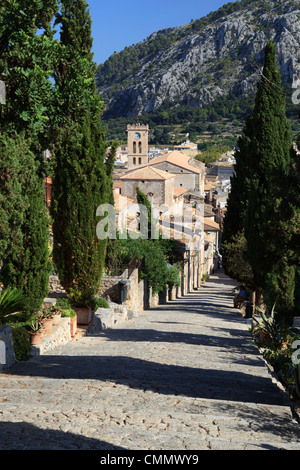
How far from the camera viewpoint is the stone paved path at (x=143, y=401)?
15.5ft

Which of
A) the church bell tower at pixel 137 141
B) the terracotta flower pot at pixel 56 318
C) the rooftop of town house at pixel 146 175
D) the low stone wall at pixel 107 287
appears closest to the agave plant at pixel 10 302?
the terracotta flower pot at pixel 56 318

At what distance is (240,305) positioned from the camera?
995 inches

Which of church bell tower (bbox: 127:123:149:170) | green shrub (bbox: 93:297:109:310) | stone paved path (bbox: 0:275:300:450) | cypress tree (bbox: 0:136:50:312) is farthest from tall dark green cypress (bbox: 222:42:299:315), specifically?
church bell tower (bbox: 127:123:149:170)

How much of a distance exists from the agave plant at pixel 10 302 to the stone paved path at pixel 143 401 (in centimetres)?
105

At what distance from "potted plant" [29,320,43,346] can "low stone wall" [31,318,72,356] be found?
115 millimetres

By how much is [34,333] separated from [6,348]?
1459 millimetres

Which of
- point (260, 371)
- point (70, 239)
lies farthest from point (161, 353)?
point (70, 239)

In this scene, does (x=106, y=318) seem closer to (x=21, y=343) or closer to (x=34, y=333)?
(x=34, y=333)

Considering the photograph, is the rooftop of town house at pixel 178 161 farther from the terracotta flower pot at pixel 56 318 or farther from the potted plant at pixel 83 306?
the terracotta flower pot at pixel 56 318

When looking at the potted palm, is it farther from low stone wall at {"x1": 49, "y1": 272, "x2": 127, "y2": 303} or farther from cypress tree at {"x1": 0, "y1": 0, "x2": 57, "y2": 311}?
low stone wall at {"x1": 49, "y1": 272, "x2": 127, "y2": 303}

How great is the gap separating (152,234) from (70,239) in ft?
42.5

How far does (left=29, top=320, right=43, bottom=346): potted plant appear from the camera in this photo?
9766 millimetres

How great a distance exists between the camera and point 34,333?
977 cm
